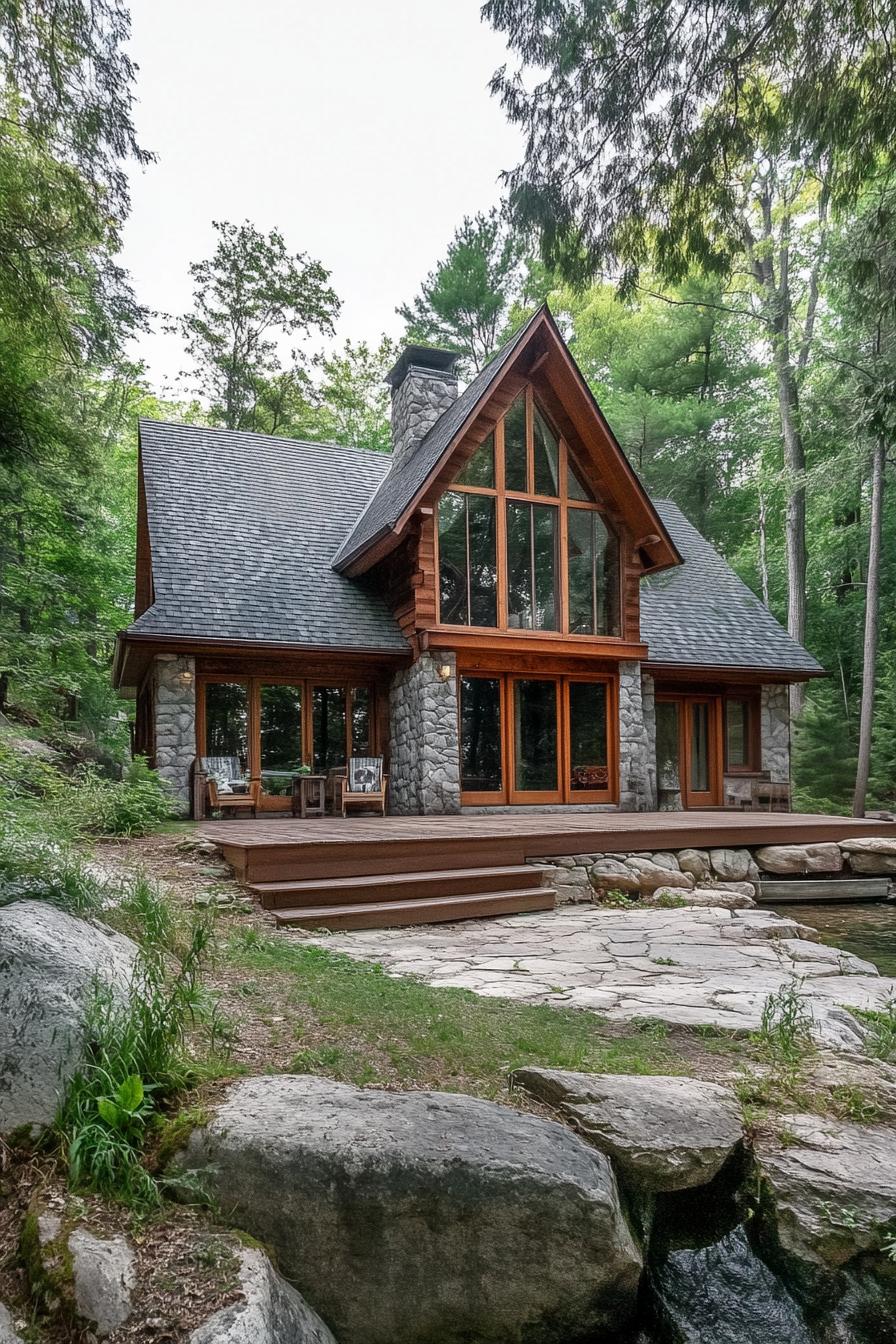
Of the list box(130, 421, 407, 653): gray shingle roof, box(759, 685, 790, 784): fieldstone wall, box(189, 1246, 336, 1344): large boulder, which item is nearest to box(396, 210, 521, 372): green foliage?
box(130, 421, 407, 653): gray shingle roof

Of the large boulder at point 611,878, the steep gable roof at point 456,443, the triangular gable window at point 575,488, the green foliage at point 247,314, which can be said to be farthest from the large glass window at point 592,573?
the green foliage at point 247,314

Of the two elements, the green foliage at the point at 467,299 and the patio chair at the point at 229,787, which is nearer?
the patio chair at the point at 229,787

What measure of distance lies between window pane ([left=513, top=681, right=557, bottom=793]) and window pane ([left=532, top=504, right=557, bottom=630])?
0.94m

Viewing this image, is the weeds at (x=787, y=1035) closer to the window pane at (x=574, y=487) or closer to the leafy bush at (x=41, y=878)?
the leafy bush at (x=41, y=878)

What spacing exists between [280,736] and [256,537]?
3.11m

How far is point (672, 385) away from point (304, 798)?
652 inches

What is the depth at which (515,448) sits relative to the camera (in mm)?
11273

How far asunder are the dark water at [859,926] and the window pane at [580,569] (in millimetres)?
4775

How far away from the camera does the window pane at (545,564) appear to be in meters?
11.2

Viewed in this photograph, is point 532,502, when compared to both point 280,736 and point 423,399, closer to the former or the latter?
point 423,399

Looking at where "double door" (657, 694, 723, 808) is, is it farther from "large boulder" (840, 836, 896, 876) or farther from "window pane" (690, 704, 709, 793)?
"large boulder" (840, 836, 896, 876)

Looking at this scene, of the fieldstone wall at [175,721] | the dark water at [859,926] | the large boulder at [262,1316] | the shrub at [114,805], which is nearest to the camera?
the large boulder at [262,1316]

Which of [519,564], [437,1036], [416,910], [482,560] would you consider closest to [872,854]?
[416,910]

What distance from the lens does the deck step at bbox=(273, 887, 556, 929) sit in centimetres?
544
